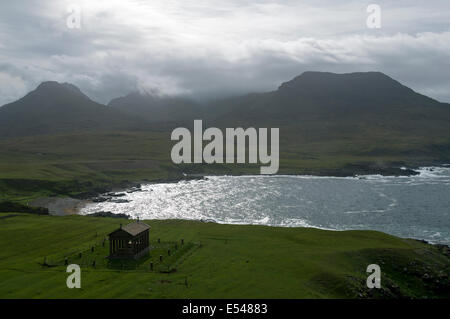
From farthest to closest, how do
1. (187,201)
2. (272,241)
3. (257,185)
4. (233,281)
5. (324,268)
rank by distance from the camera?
(257,185) < (187,201) < (272,241) < (324,268) < (233,281)

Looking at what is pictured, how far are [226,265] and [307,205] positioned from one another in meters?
85.6

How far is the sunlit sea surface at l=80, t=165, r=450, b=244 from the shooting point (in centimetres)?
10975

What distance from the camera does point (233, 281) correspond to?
1944 inches

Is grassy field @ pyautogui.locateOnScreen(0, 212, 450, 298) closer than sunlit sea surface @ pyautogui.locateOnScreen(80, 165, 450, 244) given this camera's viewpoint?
Yes

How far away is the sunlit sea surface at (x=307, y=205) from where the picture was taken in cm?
10975

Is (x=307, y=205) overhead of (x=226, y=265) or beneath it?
beneath

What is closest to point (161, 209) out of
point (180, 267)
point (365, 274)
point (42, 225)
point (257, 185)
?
point (42, 225)

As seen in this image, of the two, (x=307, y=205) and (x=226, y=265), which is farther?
(x=307, y=205)

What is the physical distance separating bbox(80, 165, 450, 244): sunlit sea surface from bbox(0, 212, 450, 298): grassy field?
31359mm

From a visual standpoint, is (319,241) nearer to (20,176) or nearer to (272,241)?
(272,241)

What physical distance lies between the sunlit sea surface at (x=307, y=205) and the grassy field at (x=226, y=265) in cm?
3136

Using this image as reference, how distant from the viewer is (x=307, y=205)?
137375 millimetres

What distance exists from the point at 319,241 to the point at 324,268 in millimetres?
18901

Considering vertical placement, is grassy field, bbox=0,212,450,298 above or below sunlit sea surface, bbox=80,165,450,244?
above
